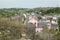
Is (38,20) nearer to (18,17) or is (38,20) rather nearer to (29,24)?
(29,24)

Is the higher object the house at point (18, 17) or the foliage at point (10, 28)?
the house at point (18, 17)

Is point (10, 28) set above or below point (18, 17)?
below

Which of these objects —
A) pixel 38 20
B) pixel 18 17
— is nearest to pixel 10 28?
pixel 18 17

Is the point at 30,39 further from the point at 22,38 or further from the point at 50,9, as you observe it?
the point at 50,9

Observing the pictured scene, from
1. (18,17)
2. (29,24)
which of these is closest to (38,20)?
(29,24)

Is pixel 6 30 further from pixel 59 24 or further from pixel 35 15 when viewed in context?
pixel 59 24

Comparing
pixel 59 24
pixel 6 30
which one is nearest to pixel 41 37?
pixel 59 24

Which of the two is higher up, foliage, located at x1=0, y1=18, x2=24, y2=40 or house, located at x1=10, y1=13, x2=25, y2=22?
house, located at x1=10, y1=13, x2=25, y2=22
